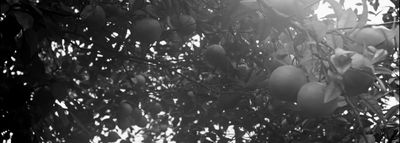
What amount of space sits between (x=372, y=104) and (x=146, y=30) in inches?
61.3

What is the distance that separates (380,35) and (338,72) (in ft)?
1.15

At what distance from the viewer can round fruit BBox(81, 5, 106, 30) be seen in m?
2.93

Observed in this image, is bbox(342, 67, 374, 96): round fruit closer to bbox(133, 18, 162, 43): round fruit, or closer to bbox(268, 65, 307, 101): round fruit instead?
bbox(268, 65, 307, 101): round fruit

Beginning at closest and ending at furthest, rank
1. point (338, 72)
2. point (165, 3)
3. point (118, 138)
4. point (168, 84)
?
point (338, 72) → point (165, 3) → point (118, 138) → point (168, 84)

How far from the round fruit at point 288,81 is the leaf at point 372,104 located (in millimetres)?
275

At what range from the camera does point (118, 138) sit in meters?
4.48

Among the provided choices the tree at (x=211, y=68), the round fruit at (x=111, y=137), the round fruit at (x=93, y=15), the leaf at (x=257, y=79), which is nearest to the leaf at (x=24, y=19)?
the tree at (x=211, y=68)

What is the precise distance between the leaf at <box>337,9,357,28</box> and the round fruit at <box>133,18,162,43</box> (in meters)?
1.37

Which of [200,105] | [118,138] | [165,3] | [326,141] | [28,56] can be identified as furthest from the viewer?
[118,138]

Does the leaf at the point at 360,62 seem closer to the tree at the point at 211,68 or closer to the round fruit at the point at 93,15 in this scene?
the tree at the point at 211,68

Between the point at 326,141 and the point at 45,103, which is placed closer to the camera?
the point at 45,103

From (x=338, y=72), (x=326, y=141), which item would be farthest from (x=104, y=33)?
(x=338, y=72)

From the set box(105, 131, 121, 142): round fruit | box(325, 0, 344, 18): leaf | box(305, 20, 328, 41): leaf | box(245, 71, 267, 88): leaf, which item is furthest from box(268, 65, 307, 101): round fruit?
box(105, 131, 121, 142): round fruit

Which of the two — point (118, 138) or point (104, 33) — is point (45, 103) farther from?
point (118, 138)
